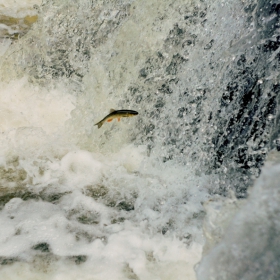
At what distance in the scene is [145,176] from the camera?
13.0 feet

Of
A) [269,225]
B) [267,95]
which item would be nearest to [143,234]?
[269,225]

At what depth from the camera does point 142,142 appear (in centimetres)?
418

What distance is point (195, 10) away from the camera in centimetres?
386

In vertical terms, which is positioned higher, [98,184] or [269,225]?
[269,225]

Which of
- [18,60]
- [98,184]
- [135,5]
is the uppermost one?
[135,5]

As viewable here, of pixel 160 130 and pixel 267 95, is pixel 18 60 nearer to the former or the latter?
pixel 160 130

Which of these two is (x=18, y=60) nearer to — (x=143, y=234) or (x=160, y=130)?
(x=160, y=130)

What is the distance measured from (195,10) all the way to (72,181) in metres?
2.28

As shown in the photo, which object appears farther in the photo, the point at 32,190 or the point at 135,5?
the point at 135,5

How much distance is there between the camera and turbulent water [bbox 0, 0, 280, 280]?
279 cm

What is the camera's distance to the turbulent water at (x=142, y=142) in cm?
279

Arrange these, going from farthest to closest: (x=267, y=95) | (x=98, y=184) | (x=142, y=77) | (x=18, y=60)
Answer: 1. (x=18, y=60)
2. (x=142, y=77)
3. (x=98, y=184)
4. (x=267, y=95)

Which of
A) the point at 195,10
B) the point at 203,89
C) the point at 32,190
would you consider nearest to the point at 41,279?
the point at 32,190

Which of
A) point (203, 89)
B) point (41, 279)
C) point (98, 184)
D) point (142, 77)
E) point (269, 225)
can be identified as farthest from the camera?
point (142, 77)
